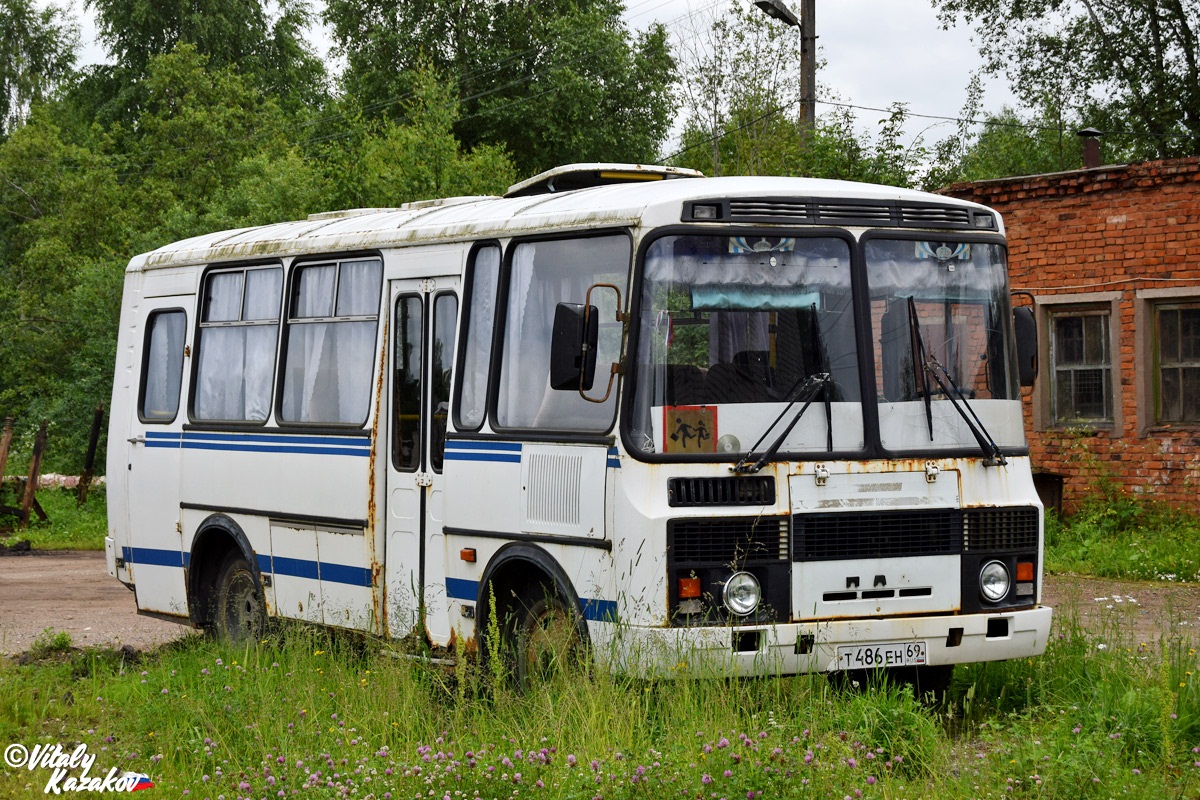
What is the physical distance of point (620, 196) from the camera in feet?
26.5

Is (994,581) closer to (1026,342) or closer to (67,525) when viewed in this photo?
(1026,342)

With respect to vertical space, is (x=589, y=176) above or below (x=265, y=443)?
above

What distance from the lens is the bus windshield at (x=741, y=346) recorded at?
7.50 meters

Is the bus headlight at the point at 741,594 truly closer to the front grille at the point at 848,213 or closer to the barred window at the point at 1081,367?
the front grille at the point at 848,213

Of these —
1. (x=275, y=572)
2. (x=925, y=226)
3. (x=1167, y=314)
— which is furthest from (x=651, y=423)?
(x=1167, y=314)

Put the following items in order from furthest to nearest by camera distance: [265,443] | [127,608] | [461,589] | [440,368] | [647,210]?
[127,608] < [265,443] < [440,368] < [461,589] < [647,210]

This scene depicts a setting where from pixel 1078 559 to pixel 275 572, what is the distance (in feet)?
26.1

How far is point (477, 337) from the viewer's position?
8.85 metres

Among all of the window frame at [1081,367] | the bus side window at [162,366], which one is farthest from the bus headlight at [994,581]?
the window frame at [1081,367]

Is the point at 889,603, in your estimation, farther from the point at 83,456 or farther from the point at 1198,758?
the point at 83,456

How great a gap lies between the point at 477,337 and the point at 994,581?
298 cm

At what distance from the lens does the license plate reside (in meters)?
7.51

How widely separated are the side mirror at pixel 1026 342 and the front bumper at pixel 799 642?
129 centimetres

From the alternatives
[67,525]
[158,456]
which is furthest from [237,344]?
[67,525]
